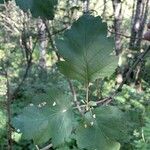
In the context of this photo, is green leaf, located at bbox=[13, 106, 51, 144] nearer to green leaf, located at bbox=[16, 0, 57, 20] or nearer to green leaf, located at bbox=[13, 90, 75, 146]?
green leaf, located at bbox=[13, 90, 75, 146]

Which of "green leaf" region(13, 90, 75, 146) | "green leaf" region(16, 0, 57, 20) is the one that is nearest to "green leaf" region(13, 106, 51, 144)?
"green leaf" region(13, 90, 75, 146)

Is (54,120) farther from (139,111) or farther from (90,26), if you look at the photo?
(139,111)

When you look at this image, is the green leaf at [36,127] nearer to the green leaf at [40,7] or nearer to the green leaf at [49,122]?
the green leaf at [49,122]

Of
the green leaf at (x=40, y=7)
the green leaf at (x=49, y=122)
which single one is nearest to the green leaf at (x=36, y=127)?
the green leaf at (x=49, y=122)

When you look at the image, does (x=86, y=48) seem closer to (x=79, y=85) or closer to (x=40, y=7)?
(x=40, y=7)

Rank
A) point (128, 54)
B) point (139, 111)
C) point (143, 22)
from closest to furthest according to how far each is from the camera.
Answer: point (139, 111) → point (128, 54) → point (143, 22)

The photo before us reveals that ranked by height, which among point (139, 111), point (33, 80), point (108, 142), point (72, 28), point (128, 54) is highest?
point (72, 28)

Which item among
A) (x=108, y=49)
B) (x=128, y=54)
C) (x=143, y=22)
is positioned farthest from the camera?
(x=143, y=22)

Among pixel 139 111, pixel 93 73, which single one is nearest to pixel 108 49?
pixel 93 73
